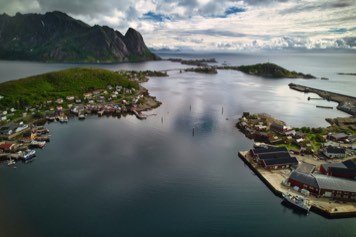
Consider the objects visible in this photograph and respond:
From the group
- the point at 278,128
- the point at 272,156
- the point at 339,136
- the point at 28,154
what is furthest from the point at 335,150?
the point at 28,154

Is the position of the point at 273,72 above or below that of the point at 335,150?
below

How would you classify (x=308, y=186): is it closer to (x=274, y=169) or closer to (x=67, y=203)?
(x=274, y=169)

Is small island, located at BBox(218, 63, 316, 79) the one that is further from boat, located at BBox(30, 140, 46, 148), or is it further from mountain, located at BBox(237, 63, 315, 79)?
boat, located at BBox(30, 140, 46, 148)

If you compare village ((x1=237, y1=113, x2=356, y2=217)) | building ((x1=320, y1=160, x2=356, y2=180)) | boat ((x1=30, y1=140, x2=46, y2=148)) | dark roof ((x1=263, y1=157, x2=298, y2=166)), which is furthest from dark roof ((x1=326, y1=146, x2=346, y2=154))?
boat ((x1=30, y1=140, x2=46, y2=148))

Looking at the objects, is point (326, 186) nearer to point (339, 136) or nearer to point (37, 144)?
point (339, 136)

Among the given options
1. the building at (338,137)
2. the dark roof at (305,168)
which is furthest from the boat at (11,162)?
the building at (338,137)

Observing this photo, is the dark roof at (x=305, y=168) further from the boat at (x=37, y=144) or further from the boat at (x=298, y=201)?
the boat at (x=37, y=144)
